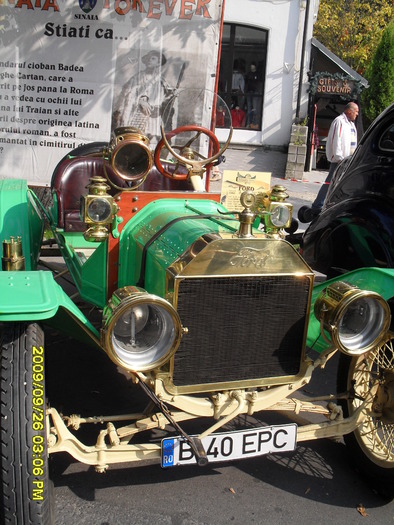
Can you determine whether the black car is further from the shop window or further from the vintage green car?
the shop window

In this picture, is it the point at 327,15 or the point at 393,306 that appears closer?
the point at 393,306

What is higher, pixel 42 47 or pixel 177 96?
pixel 42 47

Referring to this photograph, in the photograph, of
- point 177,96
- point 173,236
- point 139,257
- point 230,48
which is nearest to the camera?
point 173,236

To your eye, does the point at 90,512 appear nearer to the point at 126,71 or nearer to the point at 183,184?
the point at 183,184

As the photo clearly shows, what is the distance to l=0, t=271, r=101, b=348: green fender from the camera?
2184 mm

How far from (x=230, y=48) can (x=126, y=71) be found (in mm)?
7934

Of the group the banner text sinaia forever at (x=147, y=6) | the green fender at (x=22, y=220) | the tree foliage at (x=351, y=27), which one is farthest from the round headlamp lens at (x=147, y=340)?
the tree foliage at (x=351, y=27)

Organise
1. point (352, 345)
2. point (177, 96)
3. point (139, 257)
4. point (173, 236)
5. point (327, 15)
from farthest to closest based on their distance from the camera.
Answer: point (327, 15) → point (177, 96) → point (139, 257) → point (173, 236) → point (352, 345)

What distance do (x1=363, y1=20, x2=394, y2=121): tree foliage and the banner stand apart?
9169mm

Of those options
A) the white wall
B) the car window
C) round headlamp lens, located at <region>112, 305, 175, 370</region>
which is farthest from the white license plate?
the white wall

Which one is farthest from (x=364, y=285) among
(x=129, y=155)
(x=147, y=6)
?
(x=147, y=6)

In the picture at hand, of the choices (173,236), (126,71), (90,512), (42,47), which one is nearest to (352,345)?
Result: (173,236)

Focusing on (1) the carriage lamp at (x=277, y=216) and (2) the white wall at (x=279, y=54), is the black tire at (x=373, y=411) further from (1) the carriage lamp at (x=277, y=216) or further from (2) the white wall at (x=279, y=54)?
(2) the white wall at (x=279, y=54)

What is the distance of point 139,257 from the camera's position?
309cm
